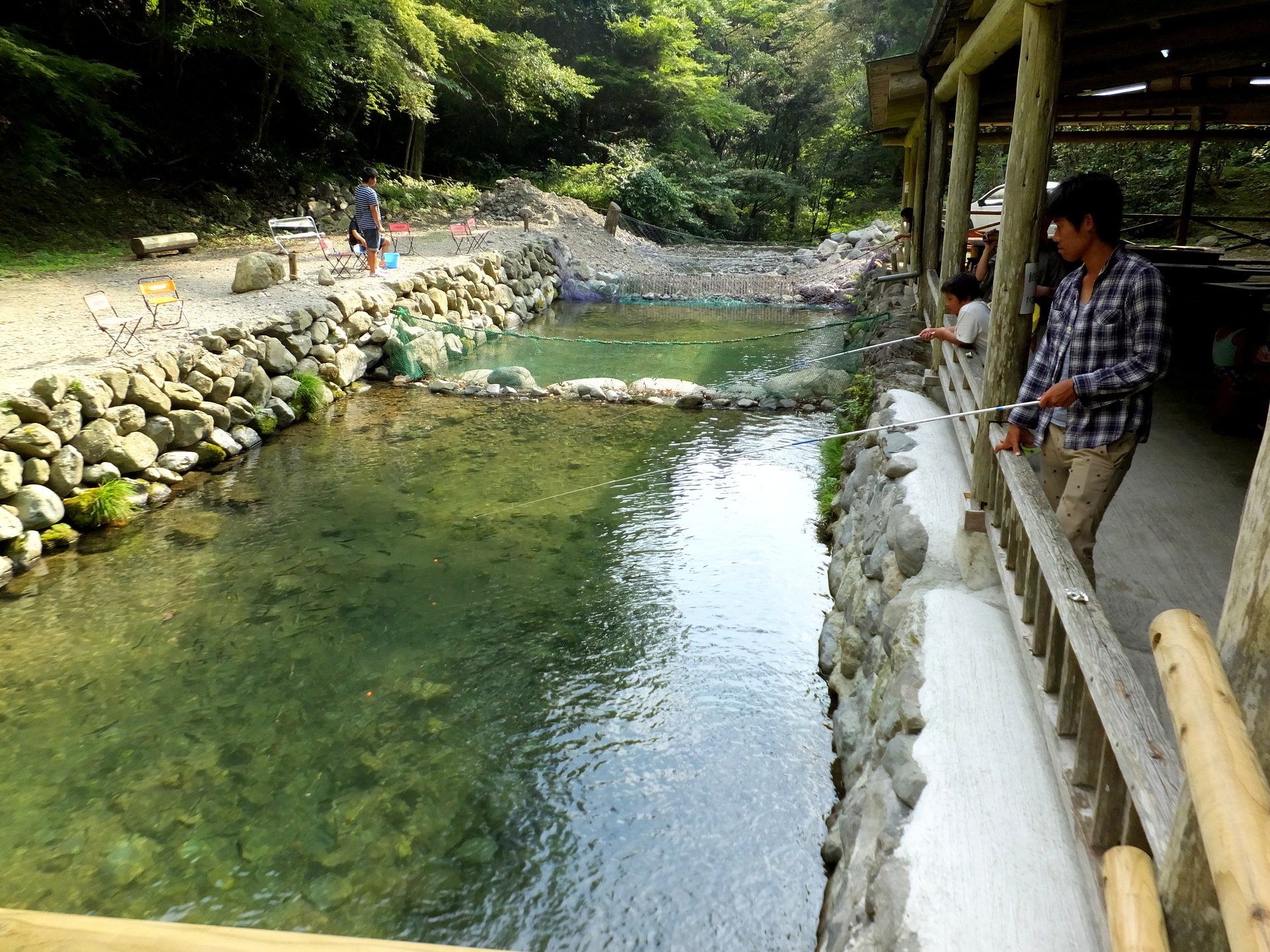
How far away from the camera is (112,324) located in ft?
24.9

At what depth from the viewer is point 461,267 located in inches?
510

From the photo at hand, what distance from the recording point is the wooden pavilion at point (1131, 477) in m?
1.19

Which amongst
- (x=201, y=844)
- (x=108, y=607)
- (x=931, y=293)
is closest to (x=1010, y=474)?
(x=201, y=844)

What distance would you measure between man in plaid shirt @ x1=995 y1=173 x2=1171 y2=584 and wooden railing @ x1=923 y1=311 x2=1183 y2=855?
17 centimetres

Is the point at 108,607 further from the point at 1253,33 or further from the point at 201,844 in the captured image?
the point at 1253,33

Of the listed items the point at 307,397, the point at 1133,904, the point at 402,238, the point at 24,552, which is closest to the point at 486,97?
the point at 402,238

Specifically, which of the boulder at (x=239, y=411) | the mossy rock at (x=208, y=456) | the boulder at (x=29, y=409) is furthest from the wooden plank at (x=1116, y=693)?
the boulder at (x=239, y=411)

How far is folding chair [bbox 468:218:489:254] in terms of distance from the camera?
48.7 feet

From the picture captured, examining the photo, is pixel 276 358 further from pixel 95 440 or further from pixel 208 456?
pixel 95 440

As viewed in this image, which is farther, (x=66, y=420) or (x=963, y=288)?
(x=66, y=420)

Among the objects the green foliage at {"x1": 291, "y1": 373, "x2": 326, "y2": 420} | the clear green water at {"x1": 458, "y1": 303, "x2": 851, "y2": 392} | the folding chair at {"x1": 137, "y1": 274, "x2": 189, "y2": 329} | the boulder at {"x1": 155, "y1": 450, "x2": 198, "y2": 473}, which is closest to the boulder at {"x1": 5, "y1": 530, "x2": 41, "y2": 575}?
the boulder at {"x1": 155, "y1": 450, "x2": 198, "y2": 473}

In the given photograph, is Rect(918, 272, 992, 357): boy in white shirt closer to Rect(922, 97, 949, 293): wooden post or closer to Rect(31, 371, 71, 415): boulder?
Rect(922, 97, 949, 293): wooden post

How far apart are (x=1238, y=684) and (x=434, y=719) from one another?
333 centimetres

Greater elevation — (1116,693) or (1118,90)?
(1118,90)
